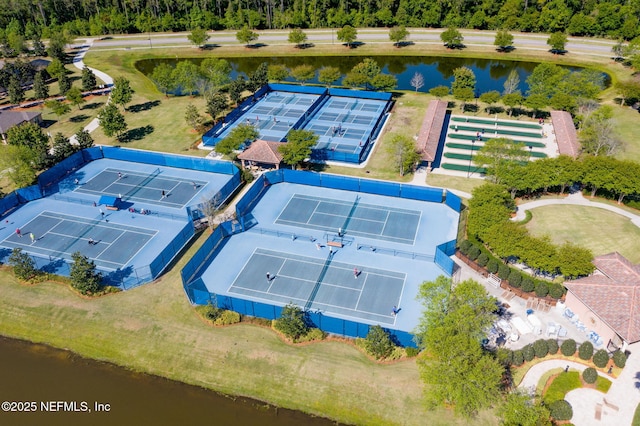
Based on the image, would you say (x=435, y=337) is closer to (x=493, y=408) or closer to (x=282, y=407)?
(x=493, y=408)

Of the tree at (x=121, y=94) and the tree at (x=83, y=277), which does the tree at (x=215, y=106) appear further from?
the tree at (x=83, y=277)

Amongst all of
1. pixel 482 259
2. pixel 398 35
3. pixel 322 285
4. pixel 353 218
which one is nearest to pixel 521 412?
pixel 482 259

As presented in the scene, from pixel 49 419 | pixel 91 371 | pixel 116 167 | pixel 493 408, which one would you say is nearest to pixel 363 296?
pixel 493 408

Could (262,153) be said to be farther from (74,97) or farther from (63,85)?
(63,85)

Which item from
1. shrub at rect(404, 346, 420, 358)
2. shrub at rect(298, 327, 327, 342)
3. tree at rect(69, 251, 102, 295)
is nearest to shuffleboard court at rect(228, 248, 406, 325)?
shrub at rect(298, 327, 327, 342)

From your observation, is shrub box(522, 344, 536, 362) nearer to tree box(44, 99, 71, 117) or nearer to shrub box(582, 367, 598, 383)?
shrub box(582, 367, 598, 383)

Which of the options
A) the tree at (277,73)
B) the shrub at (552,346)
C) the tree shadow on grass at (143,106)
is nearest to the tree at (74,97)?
the tree shadow on grass at (143,106)
